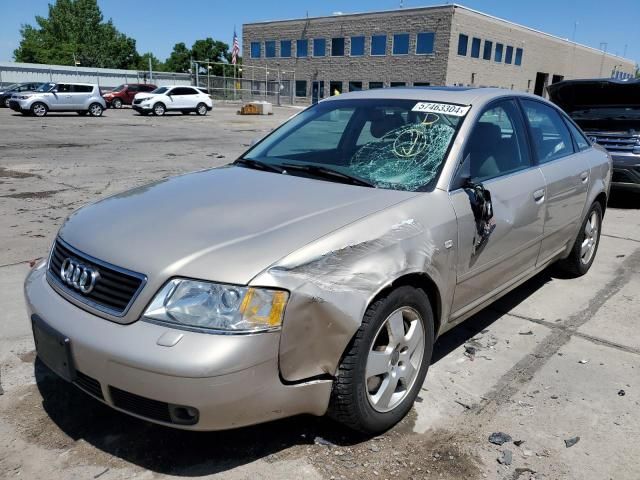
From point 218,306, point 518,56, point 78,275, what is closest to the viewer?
point 218,306

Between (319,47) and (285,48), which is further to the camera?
(285,48)

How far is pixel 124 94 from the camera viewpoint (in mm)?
34156

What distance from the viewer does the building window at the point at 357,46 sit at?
4834 cm

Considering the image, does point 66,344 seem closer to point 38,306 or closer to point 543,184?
point 38,306

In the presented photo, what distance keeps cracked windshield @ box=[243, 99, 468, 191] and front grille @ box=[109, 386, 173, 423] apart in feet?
5.16

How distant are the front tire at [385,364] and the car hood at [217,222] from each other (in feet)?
1.49

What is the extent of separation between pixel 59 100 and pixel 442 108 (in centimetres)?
2709

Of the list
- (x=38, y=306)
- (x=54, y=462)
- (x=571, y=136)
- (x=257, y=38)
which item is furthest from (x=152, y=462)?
A: (x=257, y=38)

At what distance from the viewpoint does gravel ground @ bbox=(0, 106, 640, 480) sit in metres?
2.40

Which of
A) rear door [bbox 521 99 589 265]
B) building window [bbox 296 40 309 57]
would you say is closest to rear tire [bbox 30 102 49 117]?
rear door [bbox 521 99 589 265]

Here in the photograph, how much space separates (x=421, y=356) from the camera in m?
2.80

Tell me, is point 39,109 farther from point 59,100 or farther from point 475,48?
point 475,48

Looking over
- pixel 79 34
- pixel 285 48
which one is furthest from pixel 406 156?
pixel 79 34

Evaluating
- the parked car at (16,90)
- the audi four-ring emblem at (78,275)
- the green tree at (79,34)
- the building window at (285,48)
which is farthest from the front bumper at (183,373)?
the green tree at (79,34)
